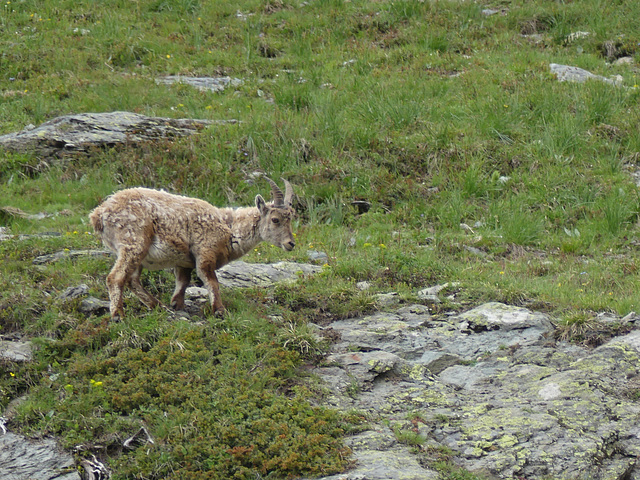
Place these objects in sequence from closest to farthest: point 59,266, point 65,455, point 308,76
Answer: point 65,455 → point 59,266 → point 308,76

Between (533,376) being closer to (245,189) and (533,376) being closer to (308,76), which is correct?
(245,189)

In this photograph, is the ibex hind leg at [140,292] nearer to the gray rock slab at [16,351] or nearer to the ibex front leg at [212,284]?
the ibex front leg at [212,284]

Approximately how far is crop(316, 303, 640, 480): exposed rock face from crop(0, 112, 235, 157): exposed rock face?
7.21m

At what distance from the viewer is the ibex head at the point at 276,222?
934cm

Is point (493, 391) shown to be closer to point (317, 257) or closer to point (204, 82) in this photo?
point (317, 257)

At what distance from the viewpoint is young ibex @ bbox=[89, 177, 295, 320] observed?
8242 millimetres

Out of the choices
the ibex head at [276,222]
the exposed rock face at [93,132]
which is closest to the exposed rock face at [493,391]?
the ibex head at [276,222]

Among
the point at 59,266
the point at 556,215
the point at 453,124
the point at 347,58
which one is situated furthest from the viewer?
the point at 347,58

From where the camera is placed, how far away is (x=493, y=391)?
7320 mm

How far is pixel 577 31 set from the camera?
19.3m

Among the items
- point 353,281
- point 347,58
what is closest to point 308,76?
point 347,58

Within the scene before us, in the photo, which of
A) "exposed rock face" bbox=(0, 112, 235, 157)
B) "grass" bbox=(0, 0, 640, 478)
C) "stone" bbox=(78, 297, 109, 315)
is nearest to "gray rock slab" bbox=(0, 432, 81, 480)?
"grass" bbox=(0, 0, 640, 478)

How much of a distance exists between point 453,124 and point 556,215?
3.19m

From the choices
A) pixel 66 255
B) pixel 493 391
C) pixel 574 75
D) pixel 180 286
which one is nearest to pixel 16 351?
pixel 180 286
